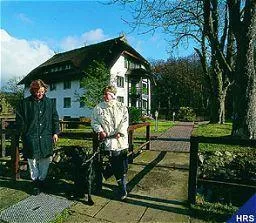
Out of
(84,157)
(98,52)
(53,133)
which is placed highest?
(98,52)

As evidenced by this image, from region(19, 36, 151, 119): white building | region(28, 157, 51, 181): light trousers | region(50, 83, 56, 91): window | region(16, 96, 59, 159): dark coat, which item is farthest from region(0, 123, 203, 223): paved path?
region(50, 83, 56, 91): window

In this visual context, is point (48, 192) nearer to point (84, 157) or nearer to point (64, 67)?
point (84, 157)

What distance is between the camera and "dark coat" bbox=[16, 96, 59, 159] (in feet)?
17.6

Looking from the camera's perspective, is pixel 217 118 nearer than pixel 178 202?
No

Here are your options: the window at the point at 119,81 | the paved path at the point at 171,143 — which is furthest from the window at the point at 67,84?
the paved path at the point at 171,143

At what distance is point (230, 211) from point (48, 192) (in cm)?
316

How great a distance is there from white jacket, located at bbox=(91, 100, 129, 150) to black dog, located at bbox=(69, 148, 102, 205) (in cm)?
42

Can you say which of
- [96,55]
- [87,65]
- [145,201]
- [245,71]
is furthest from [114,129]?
[96,55]

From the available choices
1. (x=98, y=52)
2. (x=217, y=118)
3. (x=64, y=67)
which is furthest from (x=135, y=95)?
(x=217, y=118)

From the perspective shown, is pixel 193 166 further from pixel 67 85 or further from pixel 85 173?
pixel 67 85

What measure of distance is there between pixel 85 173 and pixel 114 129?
938mm

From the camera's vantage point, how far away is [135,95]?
4428cm

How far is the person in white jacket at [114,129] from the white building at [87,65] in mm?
31992

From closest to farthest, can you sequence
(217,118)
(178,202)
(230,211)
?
(230,211), (178,202), (217,118)
